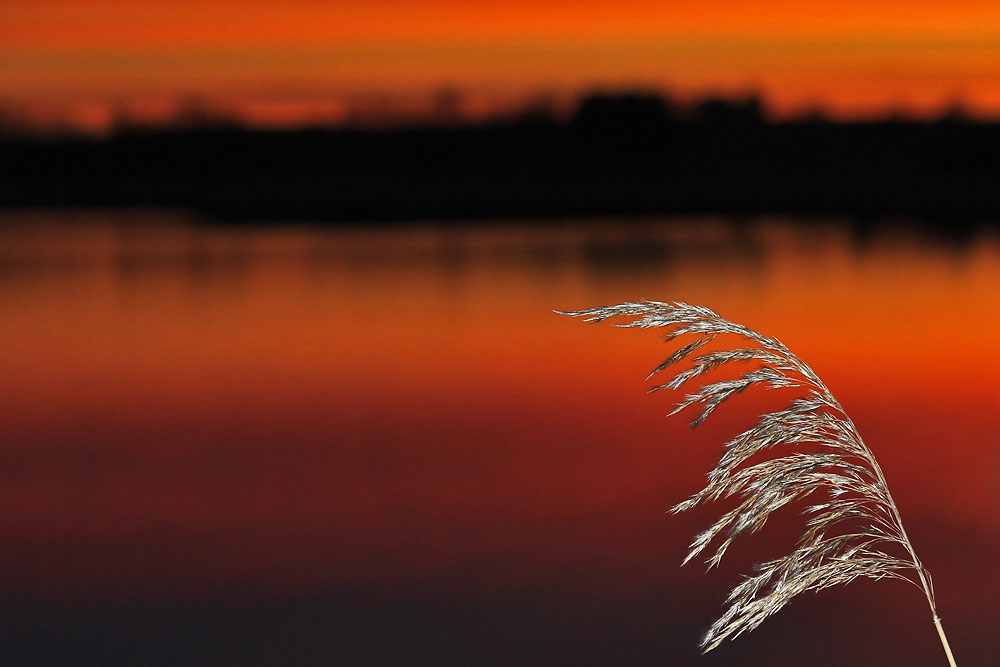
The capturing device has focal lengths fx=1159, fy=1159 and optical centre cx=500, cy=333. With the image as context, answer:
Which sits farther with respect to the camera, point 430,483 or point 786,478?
point 430,483

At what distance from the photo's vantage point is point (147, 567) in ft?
20.5

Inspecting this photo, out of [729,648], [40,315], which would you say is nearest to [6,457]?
[729,648]

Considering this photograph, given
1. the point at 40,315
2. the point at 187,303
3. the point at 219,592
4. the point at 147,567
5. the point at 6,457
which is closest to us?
the point at 219,592

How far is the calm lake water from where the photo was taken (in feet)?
17.2

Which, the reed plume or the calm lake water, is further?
the calm lake water

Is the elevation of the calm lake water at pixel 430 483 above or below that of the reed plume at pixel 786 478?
below

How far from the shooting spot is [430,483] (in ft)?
26.3

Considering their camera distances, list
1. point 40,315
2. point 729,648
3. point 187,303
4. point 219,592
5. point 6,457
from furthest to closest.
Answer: point 187,303
point 40,315
point 6,457
point 219,592
point 729,648

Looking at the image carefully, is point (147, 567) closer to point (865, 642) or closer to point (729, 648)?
point (729, 648)

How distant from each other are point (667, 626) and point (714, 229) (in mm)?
37804

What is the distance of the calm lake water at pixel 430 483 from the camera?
5.24 metres

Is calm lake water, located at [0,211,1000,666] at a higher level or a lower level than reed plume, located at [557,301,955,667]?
lower

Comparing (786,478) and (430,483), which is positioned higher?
(786,478)

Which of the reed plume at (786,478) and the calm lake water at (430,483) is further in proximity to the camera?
the calm lake water at (430,483)
